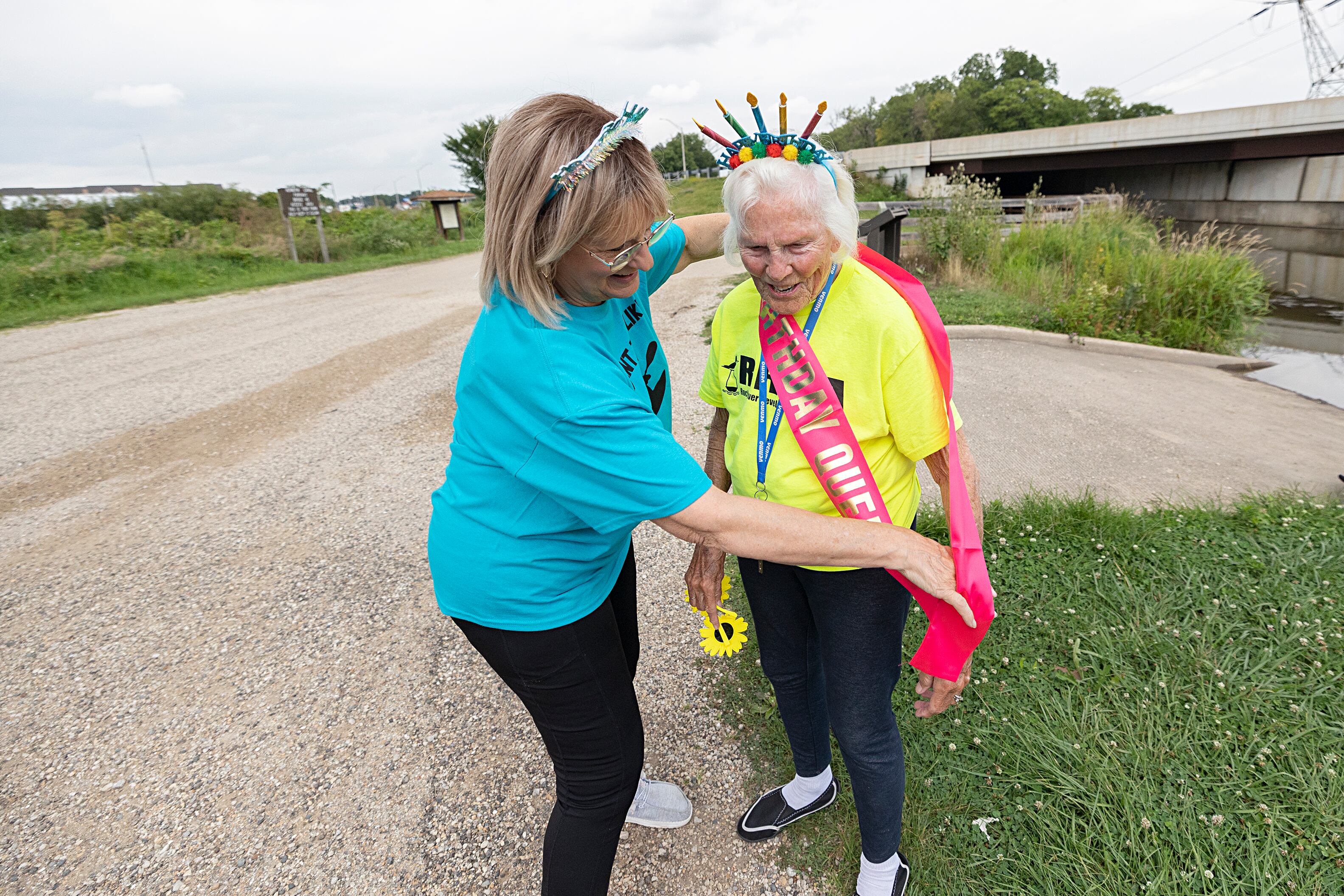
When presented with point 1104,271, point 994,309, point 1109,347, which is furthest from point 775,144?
point 1104,271

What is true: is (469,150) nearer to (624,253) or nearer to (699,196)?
(699,196)

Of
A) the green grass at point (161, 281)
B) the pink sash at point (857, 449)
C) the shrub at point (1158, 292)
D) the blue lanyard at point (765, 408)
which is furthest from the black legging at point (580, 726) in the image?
the green grass at point (161, 281)

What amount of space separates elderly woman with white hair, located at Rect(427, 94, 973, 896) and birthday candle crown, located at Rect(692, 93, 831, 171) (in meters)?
0.28

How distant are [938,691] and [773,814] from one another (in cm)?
87

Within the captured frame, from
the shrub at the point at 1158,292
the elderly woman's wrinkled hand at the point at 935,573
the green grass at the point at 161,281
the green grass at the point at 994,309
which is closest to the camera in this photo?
the elderly woman's wrinkled hand at the point at 935,573

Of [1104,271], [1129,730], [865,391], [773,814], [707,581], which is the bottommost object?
[773,814]

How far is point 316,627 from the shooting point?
346 cm

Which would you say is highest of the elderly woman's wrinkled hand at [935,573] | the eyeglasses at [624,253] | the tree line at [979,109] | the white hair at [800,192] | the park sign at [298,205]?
the tree line at [979,109]

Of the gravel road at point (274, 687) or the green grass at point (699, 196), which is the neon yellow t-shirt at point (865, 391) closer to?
the gravel road at point (274, 687)

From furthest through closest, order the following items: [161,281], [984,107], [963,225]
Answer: [984,107] < [161,281] < [963,225]

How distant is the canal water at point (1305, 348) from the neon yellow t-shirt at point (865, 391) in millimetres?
6660

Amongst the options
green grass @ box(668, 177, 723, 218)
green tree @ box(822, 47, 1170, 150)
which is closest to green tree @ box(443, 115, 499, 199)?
green grass @ box(668, 177, 723, 218)

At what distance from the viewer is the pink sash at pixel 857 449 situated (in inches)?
60.1

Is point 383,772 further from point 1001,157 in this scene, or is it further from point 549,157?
point 1001,157
